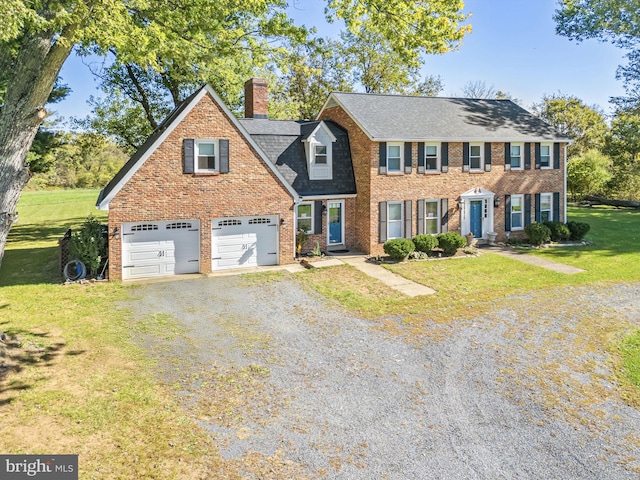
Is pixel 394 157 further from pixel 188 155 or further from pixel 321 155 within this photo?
pixel 188 155

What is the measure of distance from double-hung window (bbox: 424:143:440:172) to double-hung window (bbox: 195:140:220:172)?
10094 mm

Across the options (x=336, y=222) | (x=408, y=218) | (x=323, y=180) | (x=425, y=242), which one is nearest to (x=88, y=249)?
(x=323, y=180)

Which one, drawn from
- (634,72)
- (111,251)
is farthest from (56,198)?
(634,72)

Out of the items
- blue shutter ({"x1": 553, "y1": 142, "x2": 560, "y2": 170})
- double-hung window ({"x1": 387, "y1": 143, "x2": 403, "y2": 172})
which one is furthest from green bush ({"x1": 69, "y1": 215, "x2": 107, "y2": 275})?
blue shutter ({"x1": 553, "y1": 142, "x2": 560, "y2": 170})

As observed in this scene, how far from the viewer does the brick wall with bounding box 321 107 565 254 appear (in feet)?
68.6

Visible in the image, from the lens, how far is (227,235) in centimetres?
1811

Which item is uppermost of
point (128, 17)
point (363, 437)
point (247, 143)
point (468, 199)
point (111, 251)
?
point (128, 17)

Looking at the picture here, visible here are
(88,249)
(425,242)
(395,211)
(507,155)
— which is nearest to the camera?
(88,249)

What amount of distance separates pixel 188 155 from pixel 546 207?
19145mm

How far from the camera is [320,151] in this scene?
21.4 metres

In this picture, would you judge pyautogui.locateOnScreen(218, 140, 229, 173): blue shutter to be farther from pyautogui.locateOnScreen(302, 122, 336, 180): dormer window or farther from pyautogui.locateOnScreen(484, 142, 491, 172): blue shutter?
pyautogui.locateOnScreen(484, 142, 491, 172): blue shutter

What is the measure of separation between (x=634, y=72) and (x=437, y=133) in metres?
27.3

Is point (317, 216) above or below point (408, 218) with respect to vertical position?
above

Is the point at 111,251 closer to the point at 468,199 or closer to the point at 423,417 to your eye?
the point at 423,417
